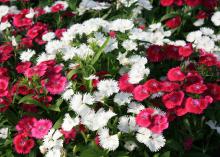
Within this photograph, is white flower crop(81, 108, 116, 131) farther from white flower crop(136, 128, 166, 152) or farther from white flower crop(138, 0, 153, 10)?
white flower crop(138, 0, 153, 10)

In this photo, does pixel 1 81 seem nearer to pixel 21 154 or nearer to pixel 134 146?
pixel 21 154

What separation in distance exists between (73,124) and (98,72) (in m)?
0.58

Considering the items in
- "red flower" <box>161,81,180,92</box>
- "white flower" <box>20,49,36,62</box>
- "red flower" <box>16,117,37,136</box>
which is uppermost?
"red flower" <box>161,81,180,92</box>

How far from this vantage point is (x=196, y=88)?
3.21m

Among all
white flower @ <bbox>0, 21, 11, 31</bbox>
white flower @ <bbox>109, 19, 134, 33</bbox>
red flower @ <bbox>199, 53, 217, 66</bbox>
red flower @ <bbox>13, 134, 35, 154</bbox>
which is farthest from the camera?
white flower @ <bbox>0, 21, 11, 31</bbox>

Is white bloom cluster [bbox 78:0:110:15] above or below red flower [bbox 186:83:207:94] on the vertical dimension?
below

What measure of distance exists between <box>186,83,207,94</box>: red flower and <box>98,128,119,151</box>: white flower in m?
0.60

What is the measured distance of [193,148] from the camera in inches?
139

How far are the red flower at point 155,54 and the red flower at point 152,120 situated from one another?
25.0 inches

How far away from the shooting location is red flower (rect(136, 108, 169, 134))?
3006 mm

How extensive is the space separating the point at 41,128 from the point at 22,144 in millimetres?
161

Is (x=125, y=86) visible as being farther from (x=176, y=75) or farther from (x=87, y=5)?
(x=87, y=5)

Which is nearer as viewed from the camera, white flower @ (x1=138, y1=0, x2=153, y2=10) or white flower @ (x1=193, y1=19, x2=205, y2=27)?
white flower @ (x1=138, y1=0, x2=153, y2=10)

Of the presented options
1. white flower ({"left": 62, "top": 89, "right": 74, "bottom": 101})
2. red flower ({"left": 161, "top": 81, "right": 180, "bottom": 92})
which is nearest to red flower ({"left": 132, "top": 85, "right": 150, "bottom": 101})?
red flower ({"left": 161, "top": 81, "right": 180, "bottom": 92})
